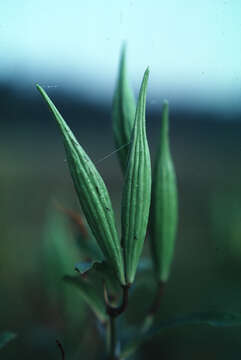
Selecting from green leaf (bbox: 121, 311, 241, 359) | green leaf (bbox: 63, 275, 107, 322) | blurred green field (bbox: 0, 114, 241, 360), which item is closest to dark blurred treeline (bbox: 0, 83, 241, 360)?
blurred green field (bbox: 0, 114, 241, 360)

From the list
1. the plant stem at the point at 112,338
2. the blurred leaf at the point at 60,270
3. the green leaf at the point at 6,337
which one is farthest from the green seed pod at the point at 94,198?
the blurred leaf at the point at 60,270

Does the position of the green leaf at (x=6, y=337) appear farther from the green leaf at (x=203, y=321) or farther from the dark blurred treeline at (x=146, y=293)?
the dark blurred treeline at (x=146, y=293)

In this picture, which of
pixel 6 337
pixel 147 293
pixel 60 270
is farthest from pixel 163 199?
pixel 147 293

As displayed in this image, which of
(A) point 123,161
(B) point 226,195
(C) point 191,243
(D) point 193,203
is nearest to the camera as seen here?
(A) point 123,161

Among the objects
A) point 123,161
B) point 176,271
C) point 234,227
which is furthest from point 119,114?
point 176,271

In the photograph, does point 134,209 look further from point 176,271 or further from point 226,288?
point 176,271

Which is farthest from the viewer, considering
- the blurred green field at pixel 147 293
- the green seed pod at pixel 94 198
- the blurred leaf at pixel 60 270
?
the blurred green field at pixel 147 293
